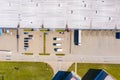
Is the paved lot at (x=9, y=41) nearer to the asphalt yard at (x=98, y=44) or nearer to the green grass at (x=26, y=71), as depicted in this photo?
the green grass at (x=26, y=71)

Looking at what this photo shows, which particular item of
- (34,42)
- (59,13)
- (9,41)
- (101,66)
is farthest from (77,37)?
(9,41)

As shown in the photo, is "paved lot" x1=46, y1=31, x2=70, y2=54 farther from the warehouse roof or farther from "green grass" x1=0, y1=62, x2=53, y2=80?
"green grass" x1=0, y1=62, x2=53, y2=80

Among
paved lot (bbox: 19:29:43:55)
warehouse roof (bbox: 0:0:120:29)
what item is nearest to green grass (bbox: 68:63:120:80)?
paved lot (bbox: 19:29:43:55)

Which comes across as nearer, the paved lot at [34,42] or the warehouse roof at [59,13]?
the warehouse roof at [59,13]

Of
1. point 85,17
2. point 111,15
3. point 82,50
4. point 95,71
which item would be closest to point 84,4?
point 85,17

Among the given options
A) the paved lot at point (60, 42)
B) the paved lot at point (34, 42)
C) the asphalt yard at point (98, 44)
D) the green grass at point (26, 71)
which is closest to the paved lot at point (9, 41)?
the paved lot at point (34, 42)

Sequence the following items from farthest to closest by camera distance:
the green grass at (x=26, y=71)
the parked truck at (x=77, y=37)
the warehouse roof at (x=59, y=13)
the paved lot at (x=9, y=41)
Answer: the green grass at (x=26, y=71)
the paved lot at (x=9, y=41)
the parked truck at (x=77, y=37)
the warehouse roof at (x=59, y=13)

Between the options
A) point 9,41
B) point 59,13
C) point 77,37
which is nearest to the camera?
point 59,13

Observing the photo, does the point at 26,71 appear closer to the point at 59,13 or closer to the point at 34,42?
the point at 34,42

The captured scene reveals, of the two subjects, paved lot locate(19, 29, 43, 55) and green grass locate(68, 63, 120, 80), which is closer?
paved lot locate(19, 29, 43, 55)
